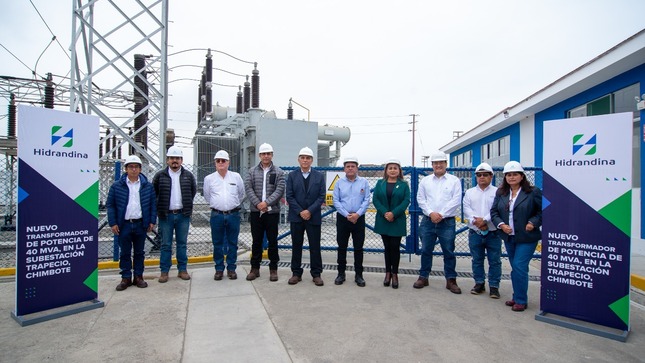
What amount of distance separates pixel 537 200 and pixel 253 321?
3675mm

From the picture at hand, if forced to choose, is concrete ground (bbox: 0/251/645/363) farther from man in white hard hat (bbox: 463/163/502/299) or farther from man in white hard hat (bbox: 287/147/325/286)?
man in white hard hat (bbox: 287/147/325/286)

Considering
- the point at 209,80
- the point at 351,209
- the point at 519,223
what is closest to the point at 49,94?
the point at 209,80

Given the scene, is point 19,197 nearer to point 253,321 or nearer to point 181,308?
point 181,308

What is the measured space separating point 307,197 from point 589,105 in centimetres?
955

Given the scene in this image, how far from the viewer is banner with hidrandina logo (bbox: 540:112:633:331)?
12.2 ft

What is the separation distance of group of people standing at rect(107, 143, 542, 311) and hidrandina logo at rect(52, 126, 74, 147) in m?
0.91

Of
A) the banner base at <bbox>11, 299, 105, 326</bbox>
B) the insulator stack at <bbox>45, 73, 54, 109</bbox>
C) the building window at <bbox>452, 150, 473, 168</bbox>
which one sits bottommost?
the banner base at <bbox>11, 299, 105, 326</bbox>

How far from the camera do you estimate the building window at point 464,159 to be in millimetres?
21825

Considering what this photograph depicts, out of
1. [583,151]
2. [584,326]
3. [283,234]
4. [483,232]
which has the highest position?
[583,151]

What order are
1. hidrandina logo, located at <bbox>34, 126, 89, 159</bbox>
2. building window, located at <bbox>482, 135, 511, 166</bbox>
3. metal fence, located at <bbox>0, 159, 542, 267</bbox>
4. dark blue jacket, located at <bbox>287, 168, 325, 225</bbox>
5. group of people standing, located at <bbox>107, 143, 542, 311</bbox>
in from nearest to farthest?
hidrandina logo, located at <bbox>34, 126, 89, 159</bbox>
group of people standing, located at <bbox>107, 143, 542, 311</bbox>
dark blue jacket, located at <bbox>287, 168, 325, 225</bbox>
metal fence, located at <bbox>0, 159, 542, 267</bbox>
building window, located at <bbox>482, 135, 511, 166</bbox>

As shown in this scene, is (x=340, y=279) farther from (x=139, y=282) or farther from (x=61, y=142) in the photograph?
(x=61, y=142)

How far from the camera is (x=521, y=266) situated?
14.4 ft

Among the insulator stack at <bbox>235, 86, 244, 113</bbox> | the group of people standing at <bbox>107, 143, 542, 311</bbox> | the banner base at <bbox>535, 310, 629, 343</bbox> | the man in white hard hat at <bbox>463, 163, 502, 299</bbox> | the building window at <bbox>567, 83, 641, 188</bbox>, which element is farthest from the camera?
the insulator stack at <bbox>235, 86, 244, 113</bbox>

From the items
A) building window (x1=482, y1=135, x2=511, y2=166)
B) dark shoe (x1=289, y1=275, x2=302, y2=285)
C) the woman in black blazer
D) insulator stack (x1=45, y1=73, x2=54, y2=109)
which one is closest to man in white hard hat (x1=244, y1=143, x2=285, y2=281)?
dark shoe (x1=289, y1=275, x2=302, y2=285)
